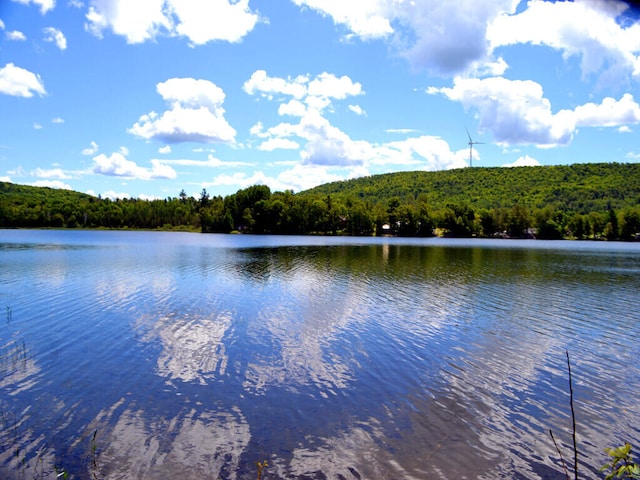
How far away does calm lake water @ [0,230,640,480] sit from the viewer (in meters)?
10.0

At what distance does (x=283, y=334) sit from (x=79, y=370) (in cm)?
882

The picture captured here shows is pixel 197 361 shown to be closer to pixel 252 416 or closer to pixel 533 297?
pixel 252 416

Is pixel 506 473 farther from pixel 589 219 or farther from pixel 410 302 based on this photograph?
pixel 589 219

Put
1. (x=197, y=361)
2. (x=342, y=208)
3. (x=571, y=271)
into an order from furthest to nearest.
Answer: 1. (x=342, y=208)
2. (x=571, y=271)
3. (x=197, y=361)

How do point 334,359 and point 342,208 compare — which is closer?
point 334,359

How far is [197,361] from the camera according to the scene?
1664 centimetres

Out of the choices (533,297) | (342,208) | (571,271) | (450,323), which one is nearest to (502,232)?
(342,208)

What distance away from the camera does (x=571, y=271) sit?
50.9 metres

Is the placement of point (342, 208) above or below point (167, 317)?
above

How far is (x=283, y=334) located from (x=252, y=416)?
894 centimetres

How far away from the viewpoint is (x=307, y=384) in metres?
14.5

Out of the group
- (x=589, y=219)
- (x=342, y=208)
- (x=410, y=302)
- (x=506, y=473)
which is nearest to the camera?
(x=506, y=473)

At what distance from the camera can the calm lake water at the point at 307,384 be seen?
394 inches

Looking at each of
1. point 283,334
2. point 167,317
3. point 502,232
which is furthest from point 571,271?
point 502,232
